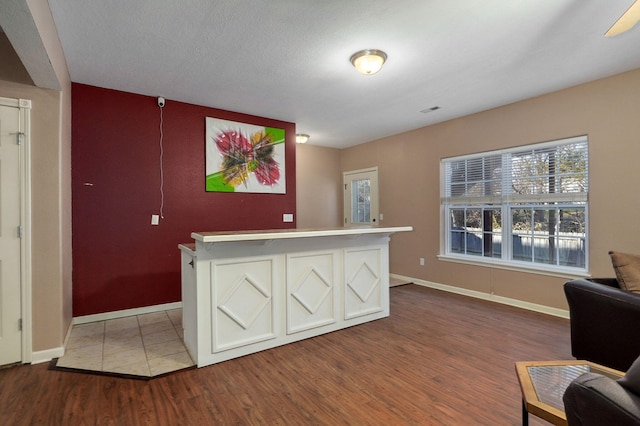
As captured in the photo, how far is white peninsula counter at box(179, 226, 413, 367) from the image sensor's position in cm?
244

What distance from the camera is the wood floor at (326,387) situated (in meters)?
1.84

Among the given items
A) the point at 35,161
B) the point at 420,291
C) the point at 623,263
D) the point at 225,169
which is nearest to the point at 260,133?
the point at 225,169

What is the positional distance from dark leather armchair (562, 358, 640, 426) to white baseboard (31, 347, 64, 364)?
3427 mm

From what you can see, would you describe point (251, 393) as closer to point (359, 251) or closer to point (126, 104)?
point (359, 251)

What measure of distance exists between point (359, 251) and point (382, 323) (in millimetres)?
841

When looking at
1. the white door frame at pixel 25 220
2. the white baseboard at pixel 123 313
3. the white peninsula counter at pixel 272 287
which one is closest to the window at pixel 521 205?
the white peninsula counter at pixel 272 287

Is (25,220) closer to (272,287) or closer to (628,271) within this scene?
(272,287)

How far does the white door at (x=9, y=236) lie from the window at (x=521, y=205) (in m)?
4.98

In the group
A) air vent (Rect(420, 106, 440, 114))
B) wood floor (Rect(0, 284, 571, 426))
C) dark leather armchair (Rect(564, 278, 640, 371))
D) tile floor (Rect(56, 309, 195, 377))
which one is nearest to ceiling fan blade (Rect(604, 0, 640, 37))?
dark leather armchair (Rect(564, 278, 640, 371))

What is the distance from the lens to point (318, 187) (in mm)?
6516

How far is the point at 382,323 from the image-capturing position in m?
3.39

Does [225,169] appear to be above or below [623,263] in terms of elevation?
above

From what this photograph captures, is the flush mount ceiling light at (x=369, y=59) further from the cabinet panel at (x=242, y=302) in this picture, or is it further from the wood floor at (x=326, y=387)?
the wood floor at (x=326, y=387)

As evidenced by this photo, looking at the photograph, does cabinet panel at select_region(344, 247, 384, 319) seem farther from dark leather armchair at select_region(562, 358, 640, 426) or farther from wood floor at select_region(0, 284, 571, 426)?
dark leather armchair at select_region(562, 358, 640, 426)
